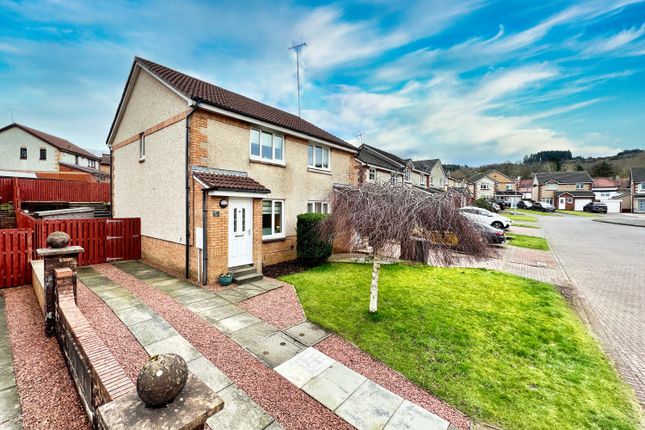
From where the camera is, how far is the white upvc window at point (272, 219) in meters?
11.2

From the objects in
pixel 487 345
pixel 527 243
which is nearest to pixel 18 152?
pixel 487 345

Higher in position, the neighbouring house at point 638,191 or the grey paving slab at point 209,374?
the neighbouring house at point 638,191

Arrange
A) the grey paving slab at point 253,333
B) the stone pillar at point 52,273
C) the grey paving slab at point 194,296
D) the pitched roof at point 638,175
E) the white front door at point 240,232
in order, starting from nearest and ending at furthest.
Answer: the stone pillar at point 52,273
the grey paving slab at point 253,333
the grey paving slab at point 194,296
the white front door at point 240,232
the pitched roof at point 638,175

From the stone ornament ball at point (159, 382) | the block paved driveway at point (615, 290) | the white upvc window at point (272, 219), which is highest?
the white upvc window at point (272, 219)

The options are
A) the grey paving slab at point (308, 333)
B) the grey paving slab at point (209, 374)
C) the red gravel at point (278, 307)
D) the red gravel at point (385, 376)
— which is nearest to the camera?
the red gravel at point (385, 376)

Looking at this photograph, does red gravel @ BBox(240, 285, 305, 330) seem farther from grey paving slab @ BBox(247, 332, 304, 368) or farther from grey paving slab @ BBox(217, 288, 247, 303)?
grey paving slab @ BBox(247, 332, 304, 368)

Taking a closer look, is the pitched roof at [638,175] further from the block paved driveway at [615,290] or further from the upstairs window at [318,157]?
the upstairs window at [318,157]

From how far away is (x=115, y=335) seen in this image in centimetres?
494

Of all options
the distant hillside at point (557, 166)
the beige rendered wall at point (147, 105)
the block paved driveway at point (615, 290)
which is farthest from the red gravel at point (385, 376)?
the distant hillside at point (557, 166)

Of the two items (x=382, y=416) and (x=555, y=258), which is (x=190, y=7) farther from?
(x=555, y=258)

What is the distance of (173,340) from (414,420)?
4231 millimetres

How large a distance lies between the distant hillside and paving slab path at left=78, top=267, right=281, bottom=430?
72.8m

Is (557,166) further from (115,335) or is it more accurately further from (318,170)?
(115,335)

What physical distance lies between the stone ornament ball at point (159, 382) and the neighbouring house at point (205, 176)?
670 cm
